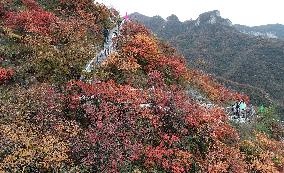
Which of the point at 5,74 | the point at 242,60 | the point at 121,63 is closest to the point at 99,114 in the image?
the point at 5,74

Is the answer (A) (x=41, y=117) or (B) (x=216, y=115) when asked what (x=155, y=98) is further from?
(A) (x=41, y=117)

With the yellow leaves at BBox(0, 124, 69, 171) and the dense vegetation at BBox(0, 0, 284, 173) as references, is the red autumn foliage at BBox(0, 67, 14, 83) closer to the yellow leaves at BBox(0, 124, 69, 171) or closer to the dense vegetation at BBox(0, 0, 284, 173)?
the dense vegetation at BBox(0, 0, 284, 173)

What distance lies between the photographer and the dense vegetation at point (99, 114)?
19.1 m

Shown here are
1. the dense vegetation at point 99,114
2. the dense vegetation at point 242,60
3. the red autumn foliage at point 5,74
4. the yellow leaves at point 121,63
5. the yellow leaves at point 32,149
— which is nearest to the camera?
the yellow leaves at point 32,149

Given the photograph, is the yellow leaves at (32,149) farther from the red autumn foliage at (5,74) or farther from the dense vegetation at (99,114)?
the red autumn foliage at (5,74)

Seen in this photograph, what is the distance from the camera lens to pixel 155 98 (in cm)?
2581

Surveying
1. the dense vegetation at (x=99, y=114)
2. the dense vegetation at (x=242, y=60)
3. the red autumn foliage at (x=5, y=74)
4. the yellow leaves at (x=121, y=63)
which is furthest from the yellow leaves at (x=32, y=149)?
the dense vegetation at (x=242, y=60)

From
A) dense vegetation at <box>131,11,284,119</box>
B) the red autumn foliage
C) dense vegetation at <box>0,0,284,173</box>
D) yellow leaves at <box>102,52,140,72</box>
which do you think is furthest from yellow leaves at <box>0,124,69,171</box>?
dense vegetation at <box>131,11,284,119</box>

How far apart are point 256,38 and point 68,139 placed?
577ft

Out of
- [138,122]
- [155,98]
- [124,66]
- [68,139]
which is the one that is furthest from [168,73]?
[68,139]

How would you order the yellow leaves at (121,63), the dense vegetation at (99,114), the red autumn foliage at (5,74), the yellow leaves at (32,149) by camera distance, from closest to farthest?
1. the yellow leaves at (32,149)
2. the dense vegetation at (99,114)
3. the red autumn foliage at (5,74)
4. the yellow leaves at (121,63)

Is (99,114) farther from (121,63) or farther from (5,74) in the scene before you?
(121,63)

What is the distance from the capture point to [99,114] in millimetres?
22359

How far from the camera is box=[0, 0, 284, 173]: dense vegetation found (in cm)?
1914
